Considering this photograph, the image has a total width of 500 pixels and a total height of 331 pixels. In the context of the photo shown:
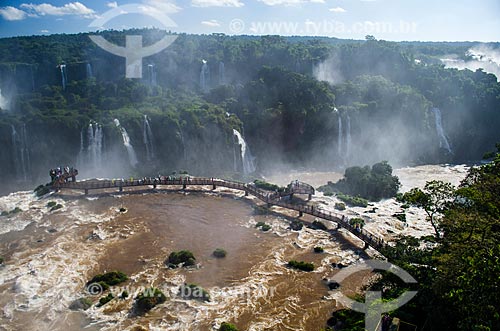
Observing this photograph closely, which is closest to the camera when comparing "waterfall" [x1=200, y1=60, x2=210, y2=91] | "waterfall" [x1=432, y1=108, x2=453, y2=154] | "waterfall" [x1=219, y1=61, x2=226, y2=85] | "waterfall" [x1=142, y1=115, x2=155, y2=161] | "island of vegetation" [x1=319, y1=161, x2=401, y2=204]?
"island of vegetation" [x1=319, y1=161, x2=401, y2=204]

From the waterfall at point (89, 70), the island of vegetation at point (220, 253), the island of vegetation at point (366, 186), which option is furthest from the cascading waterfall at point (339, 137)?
the waterfall at point (89, 70)

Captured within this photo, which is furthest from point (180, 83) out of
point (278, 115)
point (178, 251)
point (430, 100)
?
point (178, 251)

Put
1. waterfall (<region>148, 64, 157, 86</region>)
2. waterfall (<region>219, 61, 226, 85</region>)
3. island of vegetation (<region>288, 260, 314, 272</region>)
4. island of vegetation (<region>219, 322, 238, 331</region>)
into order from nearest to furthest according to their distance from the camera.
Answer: island of vegetation (<region>219, 322, 238, 331</region>) → island of vegetation (<region>288, 260, 314, 272</region>) → waterfall (<region>148, 64, 157, 86</region>) → waterfall (<region>219, 61, 226, 85</region>)

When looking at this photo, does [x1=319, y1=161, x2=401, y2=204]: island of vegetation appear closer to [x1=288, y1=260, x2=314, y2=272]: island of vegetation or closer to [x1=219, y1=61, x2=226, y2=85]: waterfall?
[x1=288, y1=260, x2=314, y2=272]: island of vegetation

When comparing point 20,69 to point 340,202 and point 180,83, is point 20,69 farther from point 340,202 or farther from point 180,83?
point 340,202

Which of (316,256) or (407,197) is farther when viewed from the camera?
(316,256)

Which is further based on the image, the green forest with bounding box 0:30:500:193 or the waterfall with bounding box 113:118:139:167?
the waterfall with bounding box 113:118:139:167

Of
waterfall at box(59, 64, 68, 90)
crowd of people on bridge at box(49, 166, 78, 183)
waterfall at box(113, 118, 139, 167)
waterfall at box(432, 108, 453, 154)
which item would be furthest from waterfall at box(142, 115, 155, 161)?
waterfall at box(432, 108, 453, 154)
